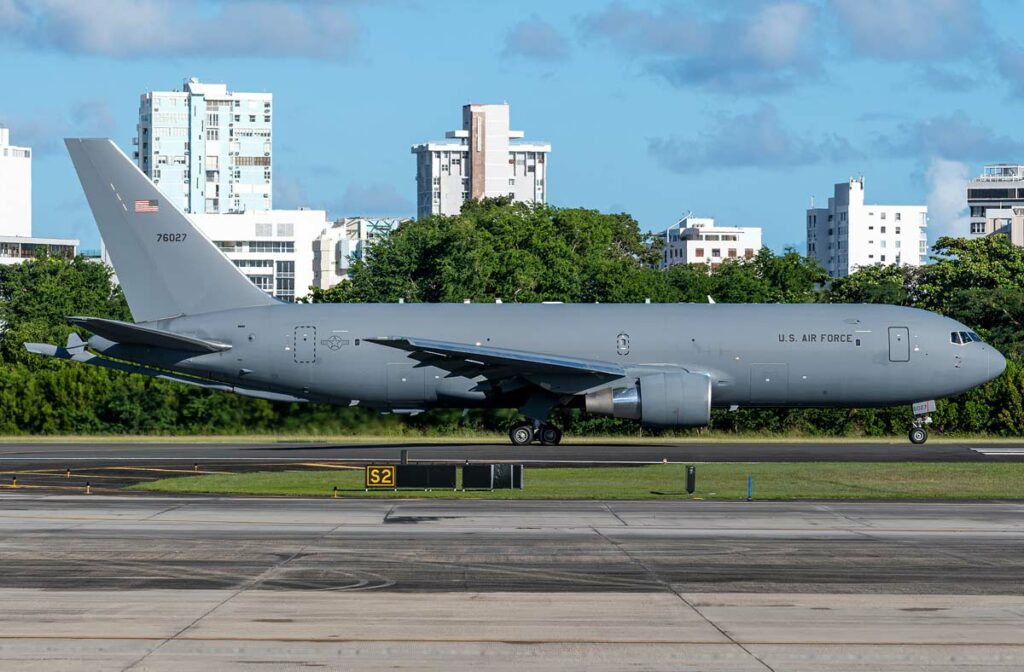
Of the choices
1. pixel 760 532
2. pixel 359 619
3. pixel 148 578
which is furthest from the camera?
pixel 760 532

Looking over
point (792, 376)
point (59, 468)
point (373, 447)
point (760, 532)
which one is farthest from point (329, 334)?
point (760, 532)

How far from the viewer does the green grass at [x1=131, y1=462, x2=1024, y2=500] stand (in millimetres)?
33875

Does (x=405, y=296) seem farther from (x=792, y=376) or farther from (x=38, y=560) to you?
(x=38, y=560)

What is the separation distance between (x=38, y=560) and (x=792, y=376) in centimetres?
3197

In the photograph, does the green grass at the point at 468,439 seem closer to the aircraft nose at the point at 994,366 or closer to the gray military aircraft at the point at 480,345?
the gray military aircraft at the point at 480,345

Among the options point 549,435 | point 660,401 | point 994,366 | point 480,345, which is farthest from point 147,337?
point 994,366

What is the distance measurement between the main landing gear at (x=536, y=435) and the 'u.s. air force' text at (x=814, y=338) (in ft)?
27.9

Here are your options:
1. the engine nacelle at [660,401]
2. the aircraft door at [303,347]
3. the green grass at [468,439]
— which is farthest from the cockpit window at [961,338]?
the aircraft door at [303,347]

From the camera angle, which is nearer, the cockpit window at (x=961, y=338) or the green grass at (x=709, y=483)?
the green grass at (x=709, y=483)

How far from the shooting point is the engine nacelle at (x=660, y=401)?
156ft

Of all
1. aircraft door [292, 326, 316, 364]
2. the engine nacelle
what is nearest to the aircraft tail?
aircraft door [292, 326, 316, 364]

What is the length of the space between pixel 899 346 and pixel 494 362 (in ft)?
46.0

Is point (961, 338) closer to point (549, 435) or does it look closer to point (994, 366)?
point (994, 366)

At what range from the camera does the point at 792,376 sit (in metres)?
49.3
